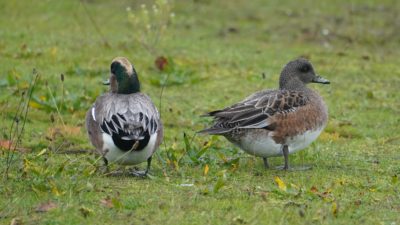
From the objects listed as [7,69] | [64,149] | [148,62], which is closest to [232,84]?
[148,62]

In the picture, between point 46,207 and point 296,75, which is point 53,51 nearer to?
point 296,75

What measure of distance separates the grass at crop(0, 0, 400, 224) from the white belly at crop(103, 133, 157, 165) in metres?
0.18

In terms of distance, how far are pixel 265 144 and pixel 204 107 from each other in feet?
9.60

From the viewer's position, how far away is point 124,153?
271 inches

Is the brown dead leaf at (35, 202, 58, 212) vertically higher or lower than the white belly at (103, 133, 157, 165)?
lower

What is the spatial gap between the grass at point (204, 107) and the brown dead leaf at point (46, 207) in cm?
2

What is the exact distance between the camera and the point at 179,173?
288 inches

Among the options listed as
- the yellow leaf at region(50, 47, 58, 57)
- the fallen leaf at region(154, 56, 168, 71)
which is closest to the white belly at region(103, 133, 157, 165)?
the fallen leaf at region(154, 56, 168, 71)

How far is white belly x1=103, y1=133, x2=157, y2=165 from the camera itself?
6885mm

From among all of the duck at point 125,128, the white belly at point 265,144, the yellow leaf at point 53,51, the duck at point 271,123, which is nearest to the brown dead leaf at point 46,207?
the duck at point 125,128

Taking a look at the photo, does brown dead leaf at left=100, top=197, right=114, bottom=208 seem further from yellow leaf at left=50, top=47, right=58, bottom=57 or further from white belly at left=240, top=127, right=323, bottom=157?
yellow leaf at left=50, top=47, right=58, bottom=57

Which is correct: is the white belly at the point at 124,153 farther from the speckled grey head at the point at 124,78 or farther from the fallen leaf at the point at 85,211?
the fallen leaf at the point at 85,211

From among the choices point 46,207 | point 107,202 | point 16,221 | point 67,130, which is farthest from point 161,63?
point 16,221

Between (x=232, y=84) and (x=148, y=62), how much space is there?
1.34 m
